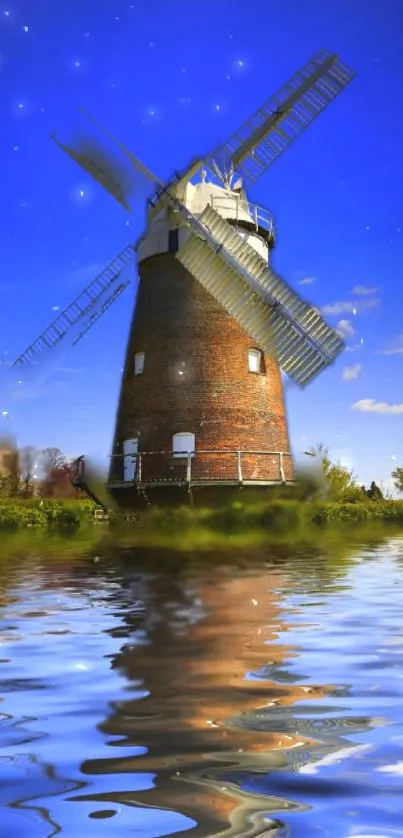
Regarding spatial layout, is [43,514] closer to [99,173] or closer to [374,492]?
[99,173]

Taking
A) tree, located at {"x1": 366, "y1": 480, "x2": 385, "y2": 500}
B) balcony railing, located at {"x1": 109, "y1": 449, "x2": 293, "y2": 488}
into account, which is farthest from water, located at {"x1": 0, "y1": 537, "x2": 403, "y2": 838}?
tree, located at {"x1": 366, "y1": 480, "x2": 385, "y2": 500}

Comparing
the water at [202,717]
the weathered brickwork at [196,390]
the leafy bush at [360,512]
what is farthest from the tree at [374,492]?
the water at [202,717]

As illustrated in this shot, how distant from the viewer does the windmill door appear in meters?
23.8

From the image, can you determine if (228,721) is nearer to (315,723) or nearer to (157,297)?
(315,723)

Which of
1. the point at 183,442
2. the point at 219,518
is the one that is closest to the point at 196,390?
the point at 183,442

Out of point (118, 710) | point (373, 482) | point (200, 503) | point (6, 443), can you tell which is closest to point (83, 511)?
point (200, 503)

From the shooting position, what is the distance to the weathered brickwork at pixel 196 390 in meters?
22.8

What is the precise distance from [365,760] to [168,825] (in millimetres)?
993

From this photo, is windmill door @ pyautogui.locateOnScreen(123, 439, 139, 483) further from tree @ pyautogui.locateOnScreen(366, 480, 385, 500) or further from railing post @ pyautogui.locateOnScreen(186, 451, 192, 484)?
tree @ pyautogui.locateOnScreen(366, 480, 385, 500)

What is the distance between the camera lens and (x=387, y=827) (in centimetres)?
258

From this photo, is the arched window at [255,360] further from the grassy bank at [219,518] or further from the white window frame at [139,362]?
the grassy bank at [219,518]

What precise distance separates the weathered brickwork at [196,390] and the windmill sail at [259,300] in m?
0.88

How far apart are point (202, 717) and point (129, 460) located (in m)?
20.3

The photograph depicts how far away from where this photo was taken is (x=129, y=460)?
24172 millimetres
